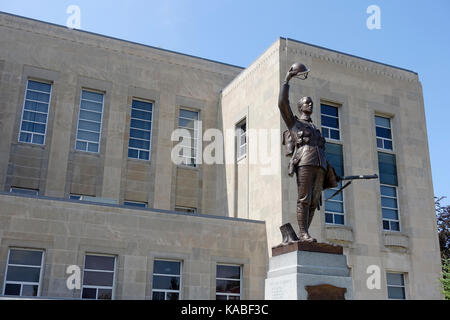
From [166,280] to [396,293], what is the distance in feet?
31.1

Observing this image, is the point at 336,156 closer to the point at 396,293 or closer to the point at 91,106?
the point at 396,293

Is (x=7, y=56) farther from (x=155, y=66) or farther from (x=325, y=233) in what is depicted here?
(x=325, y=233)

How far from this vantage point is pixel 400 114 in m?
24.8

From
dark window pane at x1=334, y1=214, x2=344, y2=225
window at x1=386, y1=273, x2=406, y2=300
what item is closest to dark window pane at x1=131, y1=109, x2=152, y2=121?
dark window pane at x1=334, y1=214, x2=344, y2=225

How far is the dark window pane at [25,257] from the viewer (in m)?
17.8

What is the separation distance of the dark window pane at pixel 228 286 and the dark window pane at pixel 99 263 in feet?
13.3

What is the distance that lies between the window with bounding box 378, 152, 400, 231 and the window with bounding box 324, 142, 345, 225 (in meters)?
2.06

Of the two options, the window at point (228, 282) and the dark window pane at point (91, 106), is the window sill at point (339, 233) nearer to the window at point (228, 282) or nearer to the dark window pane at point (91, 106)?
the window at point (228, 282)

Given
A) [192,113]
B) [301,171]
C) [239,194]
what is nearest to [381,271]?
[239,194]

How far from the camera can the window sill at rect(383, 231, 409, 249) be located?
22.2 meters

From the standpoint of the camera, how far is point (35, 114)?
23.5 metres
